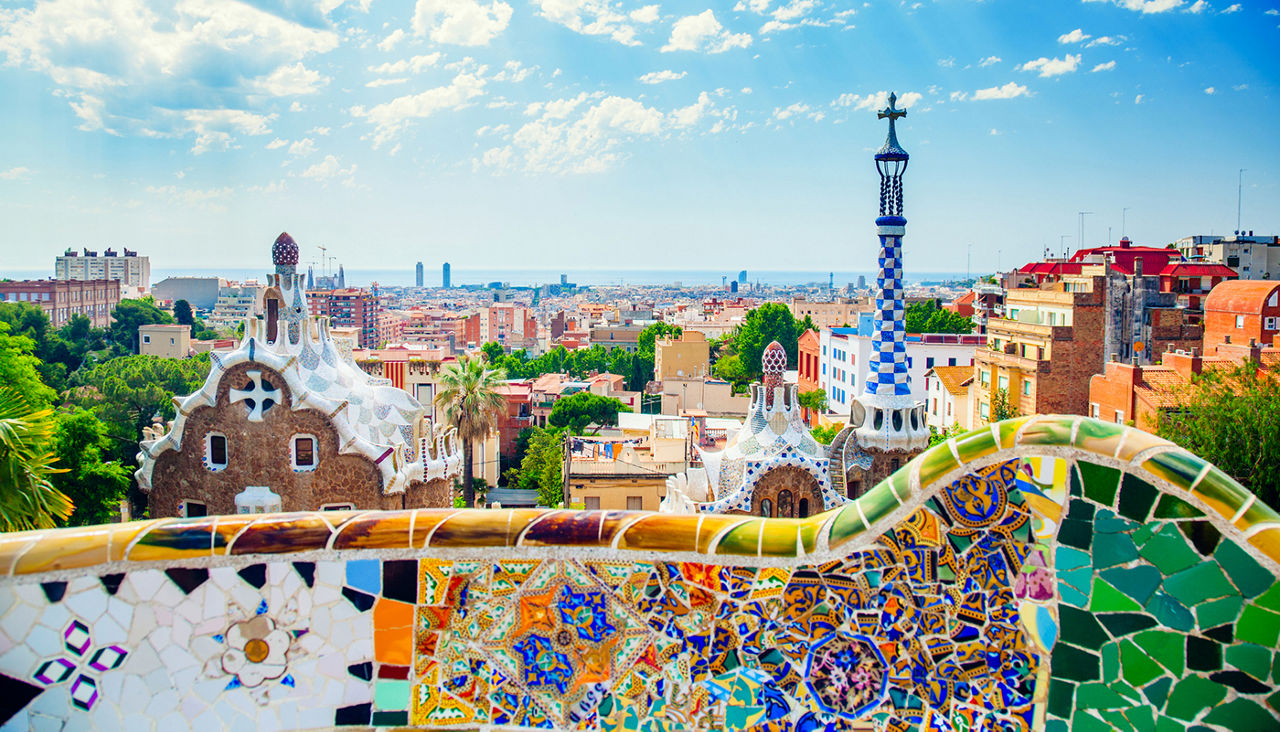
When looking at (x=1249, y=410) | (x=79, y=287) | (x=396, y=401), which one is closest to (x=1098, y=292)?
(x=1249, y=410)

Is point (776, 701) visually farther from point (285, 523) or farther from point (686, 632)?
point (285, 523)

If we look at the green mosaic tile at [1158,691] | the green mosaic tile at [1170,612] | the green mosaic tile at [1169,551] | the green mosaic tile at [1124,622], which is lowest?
the green mosaic tile at [1158,691]

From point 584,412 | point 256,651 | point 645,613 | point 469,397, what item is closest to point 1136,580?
point 645,613

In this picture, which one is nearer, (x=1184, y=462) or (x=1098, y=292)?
(x=1184, y=462)

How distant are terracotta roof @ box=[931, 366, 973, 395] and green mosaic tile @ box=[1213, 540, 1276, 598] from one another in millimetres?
35869

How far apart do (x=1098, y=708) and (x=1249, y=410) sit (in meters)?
17.2

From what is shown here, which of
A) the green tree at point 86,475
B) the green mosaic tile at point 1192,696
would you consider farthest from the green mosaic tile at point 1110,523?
the green tree at point 86,475

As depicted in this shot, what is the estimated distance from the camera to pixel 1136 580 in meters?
3.65

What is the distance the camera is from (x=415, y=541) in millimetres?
3945

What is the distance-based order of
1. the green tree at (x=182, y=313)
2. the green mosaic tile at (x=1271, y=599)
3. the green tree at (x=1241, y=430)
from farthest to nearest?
the green tree at (x=182, y=313), the green tree at (x=1241, y=430), the green mosaic tile at (x=1271, y=599)

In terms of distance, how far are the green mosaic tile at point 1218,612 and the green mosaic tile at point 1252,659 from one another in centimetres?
10

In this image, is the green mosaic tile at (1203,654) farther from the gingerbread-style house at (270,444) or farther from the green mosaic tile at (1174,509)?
the gingerbread-style house at (270,444)

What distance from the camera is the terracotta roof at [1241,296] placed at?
3050 cm

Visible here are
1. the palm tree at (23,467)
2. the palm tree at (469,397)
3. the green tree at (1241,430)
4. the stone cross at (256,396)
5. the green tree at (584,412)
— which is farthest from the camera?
the green tree at (584,412)
